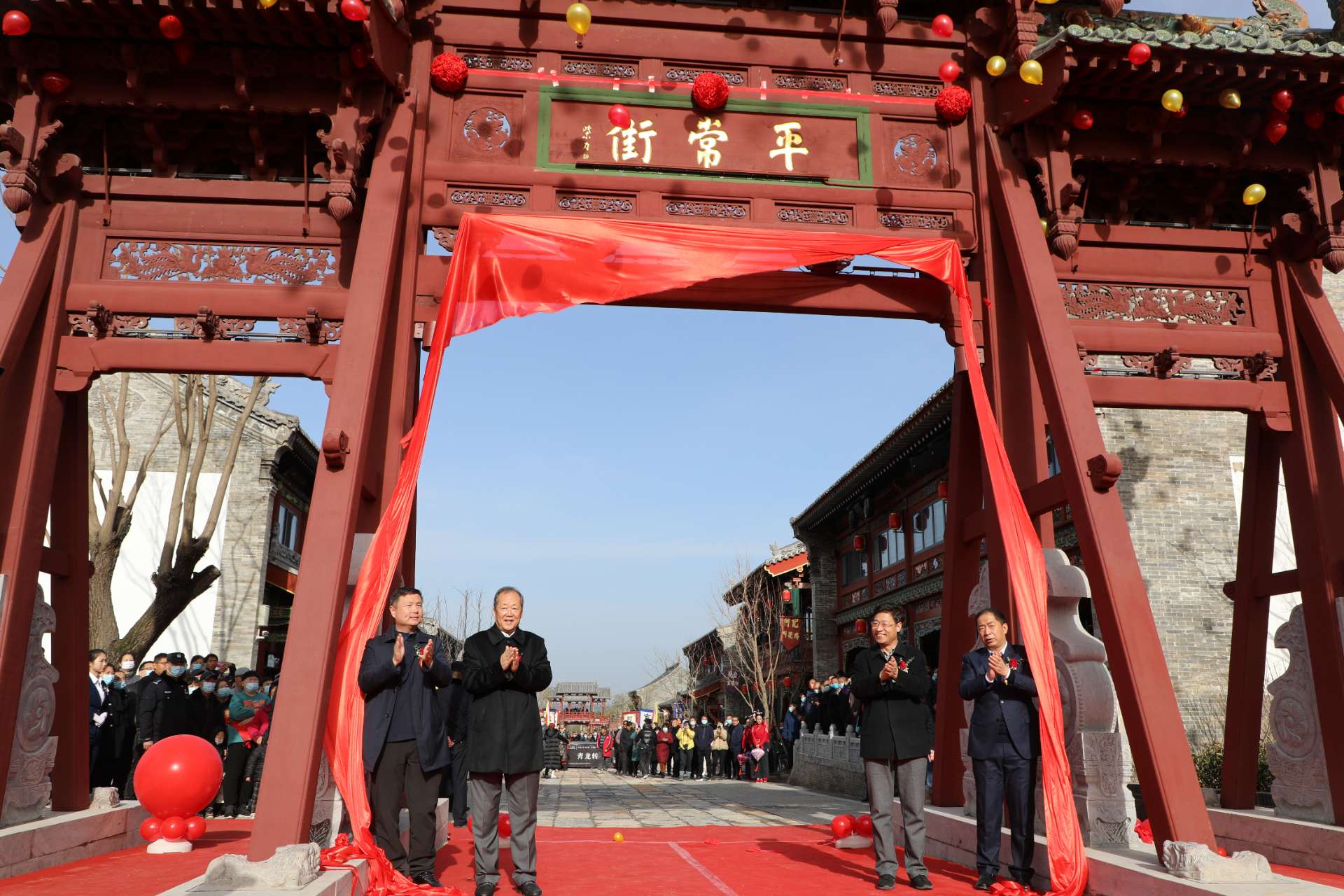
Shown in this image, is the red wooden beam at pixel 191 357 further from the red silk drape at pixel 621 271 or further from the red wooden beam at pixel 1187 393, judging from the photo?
the red wooden beam at pixel 1187 393

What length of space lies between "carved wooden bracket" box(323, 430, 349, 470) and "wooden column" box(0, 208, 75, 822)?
2.11m

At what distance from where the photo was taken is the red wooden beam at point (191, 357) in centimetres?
616

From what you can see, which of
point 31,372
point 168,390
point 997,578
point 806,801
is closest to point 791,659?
point 806,801

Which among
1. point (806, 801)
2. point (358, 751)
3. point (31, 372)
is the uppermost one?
point (31, 372)

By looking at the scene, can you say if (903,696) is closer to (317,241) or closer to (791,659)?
(317,241)

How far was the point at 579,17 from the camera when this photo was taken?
6676 millimetres

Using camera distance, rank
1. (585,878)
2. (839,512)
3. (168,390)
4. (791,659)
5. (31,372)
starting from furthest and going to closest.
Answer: (791,659), (839,512), (168,390), (31,372), (585,878)

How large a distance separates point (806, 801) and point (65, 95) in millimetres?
11287

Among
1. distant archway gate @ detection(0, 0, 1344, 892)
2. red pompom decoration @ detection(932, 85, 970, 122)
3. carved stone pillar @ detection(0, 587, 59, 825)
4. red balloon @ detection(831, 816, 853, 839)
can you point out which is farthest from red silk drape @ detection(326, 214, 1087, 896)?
carved stone pillar @ detection(0, 587, 59, 825)

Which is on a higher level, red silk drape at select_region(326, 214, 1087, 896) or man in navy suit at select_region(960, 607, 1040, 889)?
red silk drape at select_region(326, 214, 1087, 896)

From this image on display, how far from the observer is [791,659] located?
2777cm

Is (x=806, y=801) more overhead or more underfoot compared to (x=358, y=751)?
more underfoot

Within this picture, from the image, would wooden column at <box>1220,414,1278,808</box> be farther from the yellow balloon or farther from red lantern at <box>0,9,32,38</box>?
red lantern at <box>0,9,32,38</box>

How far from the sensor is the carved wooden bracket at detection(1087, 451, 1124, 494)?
5535 millimetres
